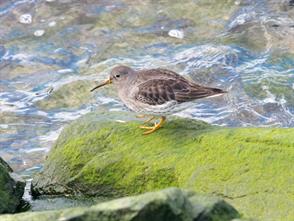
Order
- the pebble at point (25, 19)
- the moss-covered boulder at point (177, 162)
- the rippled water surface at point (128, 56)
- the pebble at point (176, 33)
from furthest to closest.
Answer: the pebble at point (25, 19) → the pebble at point (176, 33) → the rippled water surface at point (128, 56) → the moss-covered boulder at point (177, 162)

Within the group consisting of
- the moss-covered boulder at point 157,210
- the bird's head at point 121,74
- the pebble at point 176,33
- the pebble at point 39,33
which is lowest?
the pebble at point 39,33

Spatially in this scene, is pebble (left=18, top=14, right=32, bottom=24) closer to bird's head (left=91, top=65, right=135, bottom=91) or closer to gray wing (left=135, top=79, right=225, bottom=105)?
bird's head (left=91, top=65, right=135, bottom=91)

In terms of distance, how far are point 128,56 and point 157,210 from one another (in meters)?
8.65

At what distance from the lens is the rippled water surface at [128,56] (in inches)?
436

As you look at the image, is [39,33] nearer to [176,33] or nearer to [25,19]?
[25,19]

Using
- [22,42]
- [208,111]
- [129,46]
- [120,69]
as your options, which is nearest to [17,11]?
[22,42]

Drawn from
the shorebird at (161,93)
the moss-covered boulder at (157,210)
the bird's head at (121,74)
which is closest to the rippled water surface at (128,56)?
the bird's head at (121,74)

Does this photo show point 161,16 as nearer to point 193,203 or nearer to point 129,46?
point 129,46

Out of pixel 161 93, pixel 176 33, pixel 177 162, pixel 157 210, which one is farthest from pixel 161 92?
pixel 176 33

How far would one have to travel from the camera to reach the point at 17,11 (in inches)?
581

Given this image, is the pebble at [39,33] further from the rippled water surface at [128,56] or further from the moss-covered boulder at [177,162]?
the moss-covered boulder at [177,162]

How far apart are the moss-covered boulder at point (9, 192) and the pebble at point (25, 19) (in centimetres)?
745

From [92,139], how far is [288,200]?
2.38m

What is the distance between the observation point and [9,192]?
718 cm
